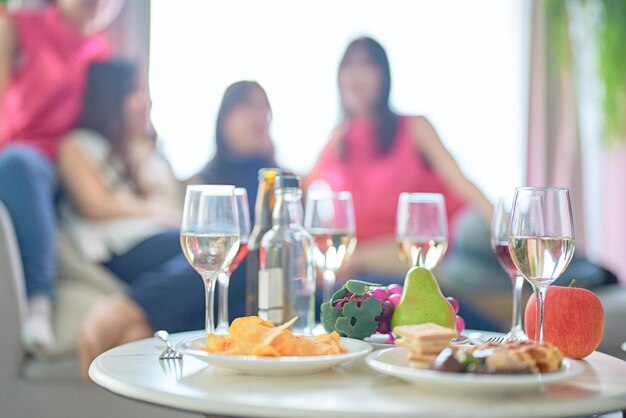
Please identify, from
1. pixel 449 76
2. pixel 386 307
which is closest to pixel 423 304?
pixel 386 307

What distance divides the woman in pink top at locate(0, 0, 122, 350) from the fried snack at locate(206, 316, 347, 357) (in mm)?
1589

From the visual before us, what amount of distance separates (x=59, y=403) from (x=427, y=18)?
1.80 m

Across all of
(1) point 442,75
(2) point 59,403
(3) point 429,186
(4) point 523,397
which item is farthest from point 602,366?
(1) point 442,75

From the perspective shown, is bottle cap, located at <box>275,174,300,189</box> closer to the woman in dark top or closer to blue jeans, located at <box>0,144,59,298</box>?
the woman in dark top

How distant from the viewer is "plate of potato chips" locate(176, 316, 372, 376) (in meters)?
1.02

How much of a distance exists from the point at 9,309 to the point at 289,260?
1110 mm

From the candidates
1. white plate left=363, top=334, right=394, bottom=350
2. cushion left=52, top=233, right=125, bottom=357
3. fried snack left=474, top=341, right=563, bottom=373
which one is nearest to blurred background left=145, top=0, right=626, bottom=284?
cushion left=52, top=233, right=125, bottom=357

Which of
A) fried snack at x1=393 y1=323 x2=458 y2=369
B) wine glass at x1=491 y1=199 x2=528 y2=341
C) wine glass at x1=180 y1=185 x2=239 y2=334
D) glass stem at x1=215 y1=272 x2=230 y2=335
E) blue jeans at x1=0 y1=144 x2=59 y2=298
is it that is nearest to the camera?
fried snack at x1=393 y1=323 x2=458 y2=369

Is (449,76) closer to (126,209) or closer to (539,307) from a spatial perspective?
(126,209)

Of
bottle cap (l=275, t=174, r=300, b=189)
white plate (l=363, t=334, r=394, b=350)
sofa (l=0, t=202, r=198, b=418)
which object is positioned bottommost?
sofa (l=0, t=202, r=198, b=418)

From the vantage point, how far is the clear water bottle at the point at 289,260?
1438 millimetres

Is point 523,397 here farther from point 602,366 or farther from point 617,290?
point 617,290

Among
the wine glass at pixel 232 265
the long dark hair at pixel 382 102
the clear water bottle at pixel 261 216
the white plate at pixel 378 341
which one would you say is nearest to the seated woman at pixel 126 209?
the long dark hair at pixel 382 102

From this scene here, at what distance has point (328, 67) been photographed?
316 cm
